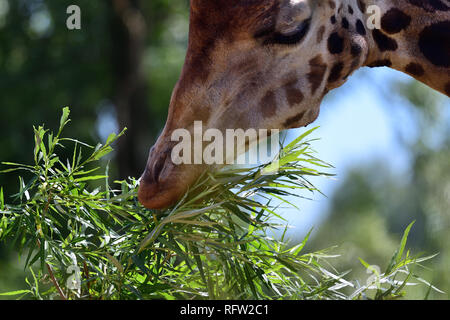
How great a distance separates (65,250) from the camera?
117 cm

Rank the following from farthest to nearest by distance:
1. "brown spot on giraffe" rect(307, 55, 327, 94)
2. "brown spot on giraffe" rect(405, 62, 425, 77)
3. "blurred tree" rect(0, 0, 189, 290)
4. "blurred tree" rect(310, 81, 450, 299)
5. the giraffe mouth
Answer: "blurred tree" rect(0, 0, 189, 290) < "blurred tree" rect(310, 81, 450, 299) < "brown spot on giraffe" rect(405, 62, 425, 77) < "brown spot on giraffe" rect(307, 55, 327, 94) < the giraffe mouth

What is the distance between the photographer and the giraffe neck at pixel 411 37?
1.26m

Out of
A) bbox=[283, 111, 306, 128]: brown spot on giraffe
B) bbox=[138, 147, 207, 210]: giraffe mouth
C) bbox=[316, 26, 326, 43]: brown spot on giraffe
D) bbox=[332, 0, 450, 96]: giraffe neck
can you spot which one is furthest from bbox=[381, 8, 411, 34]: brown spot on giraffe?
bbox=[138, 147, 207, 210]: giraffe mouth

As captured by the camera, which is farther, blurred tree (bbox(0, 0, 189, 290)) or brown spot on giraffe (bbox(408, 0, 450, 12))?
blurred tree (bbox(0, 0, 189, 290))

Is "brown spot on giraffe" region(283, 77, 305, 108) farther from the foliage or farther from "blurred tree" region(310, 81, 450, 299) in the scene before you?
"blurred tree" region(310, 81, 450, 299)

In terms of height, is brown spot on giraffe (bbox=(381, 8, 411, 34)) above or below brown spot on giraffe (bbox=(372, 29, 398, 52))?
above

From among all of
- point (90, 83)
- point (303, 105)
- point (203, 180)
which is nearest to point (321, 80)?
point (303, 105)

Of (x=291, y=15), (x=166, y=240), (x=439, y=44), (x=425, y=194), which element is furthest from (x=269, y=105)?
(x=425, y=194)

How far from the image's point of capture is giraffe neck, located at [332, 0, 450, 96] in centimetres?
126

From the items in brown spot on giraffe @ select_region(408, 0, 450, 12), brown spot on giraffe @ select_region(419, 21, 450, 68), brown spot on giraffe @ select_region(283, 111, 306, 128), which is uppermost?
brown spot on giraffe @ select_region(408, 0, 450, 12)

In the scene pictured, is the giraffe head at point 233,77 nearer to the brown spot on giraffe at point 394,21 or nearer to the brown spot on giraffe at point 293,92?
the brown spot on giraffe at point 293,92

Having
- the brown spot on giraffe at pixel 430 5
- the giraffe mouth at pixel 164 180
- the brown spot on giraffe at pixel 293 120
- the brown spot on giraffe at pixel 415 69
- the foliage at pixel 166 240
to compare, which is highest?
the brown spot on giraffe at pixel 430 5

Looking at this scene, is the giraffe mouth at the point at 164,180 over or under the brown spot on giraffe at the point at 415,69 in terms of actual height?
under

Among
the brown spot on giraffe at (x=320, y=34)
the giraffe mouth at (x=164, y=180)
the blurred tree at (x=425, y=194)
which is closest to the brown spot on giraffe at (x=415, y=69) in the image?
the brown spot on giraffe at (x=320, y=34)
